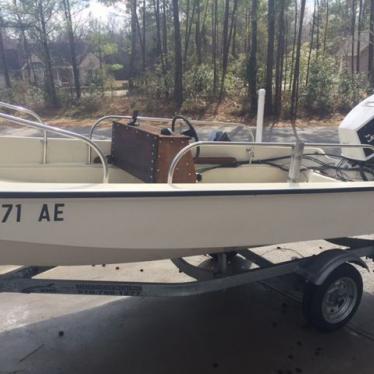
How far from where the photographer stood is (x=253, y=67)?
19.3m

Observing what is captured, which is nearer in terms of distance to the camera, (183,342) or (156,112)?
(183,342)

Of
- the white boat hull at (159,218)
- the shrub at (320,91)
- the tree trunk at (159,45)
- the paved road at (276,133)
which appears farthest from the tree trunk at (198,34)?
the white boat hull at (159,218)

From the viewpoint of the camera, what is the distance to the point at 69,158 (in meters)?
4.08

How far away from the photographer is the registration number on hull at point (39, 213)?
249cm

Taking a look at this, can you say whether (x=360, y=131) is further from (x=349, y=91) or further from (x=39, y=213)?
(x=349, y=91)

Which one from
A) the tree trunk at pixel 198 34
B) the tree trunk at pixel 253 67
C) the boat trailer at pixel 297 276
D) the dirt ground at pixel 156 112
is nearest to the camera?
the boat trailer at pixel 297 276

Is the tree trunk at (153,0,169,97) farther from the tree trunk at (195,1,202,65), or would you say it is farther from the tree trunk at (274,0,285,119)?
the tree trunk at (274,0,285,119)

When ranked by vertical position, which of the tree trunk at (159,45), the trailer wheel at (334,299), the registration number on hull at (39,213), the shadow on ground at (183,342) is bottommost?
the shadow on ground at (183,342)

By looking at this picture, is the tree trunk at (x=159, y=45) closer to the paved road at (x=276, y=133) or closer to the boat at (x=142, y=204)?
the paved road at (x=276, y=133)

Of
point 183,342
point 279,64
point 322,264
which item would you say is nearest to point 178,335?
point 183,342

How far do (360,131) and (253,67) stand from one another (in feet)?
51.7

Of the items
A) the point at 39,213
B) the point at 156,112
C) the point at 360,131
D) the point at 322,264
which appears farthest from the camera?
the point at 156,112

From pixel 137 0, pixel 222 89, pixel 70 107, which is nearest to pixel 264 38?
pixel 222 89

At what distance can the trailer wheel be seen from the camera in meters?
3.35
